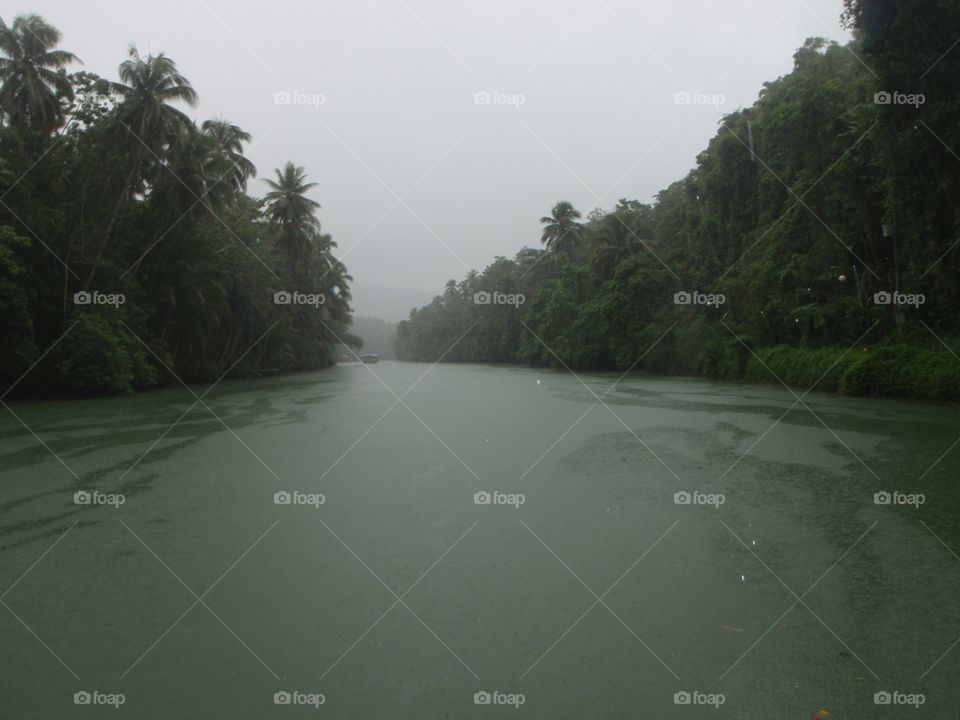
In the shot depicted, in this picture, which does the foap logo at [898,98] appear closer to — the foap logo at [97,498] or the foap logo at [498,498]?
the foap logo at [498,498]

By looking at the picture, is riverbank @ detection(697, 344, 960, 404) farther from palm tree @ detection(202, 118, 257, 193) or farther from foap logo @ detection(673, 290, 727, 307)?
palm tree @ detection(202, 118, 257, 193)

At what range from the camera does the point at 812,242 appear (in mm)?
22500

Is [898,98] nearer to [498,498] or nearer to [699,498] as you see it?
[699,498]

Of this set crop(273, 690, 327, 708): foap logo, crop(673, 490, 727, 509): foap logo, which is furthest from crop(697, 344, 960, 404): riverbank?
crop(273, 690, 327, 708): foap logo

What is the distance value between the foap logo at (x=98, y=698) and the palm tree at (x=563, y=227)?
4666 centimetres

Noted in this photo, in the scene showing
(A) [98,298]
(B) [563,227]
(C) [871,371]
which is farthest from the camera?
(B) [563,227]

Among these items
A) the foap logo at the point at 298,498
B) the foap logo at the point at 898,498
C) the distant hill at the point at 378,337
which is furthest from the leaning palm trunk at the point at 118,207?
the distant hill at the point at 378,337

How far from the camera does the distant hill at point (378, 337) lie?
140 m

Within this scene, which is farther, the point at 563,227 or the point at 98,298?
the point at 563,227

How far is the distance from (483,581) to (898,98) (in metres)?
14.9

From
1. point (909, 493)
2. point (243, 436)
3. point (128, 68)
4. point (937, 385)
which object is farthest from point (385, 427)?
point (128, 68)

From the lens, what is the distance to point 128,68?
21641 mm

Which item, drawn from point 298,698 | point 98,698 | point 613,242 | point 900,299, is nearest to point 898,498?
point 298,698

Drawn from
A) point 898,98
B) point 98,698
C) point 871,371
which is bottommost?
point 98,698
